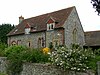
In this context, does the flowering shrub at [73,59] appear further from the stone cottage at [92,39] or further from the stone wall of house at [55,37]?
the stone cottage at [92,39]

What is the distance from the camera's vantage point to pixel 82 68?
569 inches

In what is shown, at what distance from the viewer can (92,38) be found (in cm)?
4325

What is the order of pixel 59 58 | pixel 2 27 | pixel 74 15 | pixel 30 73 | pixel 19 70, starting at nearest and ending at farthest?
pixel 59 58 < pixel 30 73 < pixel 19 70 < pixel 74 15 < pixel 2 27

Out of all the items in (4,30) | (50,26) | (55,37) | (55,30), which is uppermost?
(4,30)

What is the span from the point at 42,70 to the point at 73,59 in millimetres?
2626

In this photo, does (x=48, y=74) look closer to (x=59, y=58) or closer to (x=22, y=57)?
(x=59, y=58)

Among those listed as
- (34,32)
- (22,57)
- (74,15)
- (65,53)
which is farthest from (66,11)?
(65,53)

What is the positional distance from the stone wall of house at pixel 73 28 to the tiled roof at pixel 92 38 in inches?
50.9

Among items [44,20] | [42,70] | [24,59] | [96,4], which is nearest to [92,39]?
[44,20]

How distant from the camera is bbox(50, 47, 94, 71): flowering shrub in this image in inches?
577

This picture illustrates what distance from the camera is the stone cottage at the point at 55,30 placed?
130ft

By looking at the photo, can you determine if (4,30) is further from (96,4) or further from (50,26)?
(96,4)

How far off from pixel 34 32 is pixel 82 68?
31.3 m

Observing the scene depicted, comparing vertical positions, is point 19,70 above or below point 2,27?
below
